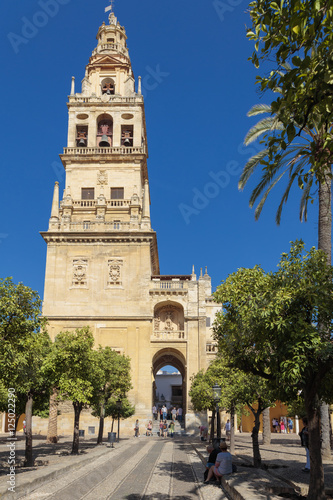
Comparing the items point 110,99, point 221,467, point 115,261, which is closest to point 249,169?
point 221,467

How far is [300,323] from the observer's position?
9.90m

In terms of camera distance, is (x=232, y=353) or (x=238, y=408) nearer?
(x=232, y=353)

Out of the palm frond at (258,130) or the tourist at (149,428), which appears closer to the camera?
the palm frond at (258,130)

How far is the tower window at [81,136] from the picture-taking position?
4366cm

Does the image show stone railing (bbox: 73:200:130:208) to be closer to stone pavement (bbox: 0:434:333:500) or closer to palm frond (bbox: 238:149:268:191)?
palm frond (bbox: 238:149:268:191)

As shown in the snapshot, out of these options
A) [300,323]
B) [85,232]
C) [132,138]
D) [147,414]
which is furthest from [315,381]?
[132,138]

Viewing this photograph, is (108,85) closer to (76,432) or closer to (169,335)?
(169,335)

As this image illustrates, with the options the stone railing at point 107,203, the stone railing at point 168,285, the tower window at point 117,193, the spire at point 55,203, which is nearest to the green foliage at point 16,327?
the stone railing at point 168,285

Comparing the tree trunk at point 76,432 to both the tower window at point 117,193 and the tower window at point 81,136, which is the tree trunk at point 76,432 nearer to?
the tower window at point 117,193

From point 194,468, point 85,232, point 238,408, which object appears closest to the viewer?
point 194,468

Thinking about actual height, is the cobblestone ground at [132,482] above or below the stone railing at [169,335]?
below

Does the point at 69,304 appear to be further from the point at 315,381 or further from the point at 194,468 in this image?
the point at 315,381

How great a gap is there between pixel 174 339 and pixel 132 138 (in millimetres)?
18171

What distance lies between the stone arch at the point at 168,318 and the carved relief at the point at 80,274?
6.20 m
